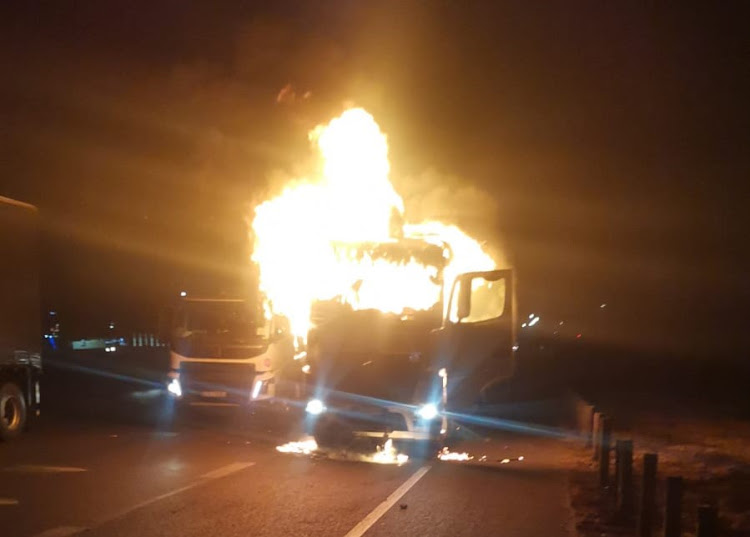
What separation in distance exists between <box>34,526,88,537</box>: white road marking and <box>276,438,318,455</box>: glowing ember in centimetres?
602

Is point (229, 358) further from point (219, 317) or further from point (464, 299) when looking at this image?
point (464, 299)

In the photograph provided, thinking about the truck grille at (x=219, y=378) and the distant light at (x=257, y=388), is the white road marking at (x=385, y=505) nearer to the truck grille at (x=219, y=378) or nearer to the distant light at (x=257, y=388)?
the distant light at (x=257, y=388)

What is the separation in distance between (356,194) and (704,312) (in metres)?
38.0

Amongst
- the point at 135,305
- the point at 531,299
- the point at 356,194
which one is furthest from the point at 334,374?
the point at 531,299

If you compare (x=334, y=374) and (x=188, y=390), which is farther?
(x=188, y=390)

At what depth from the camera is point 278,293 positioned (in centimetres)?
2009

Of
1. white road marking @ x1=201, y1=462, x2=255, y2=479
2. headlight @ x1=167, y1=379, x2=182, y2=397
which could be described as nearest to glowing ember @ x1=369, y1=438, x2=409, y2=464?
white road marking @ x1=201, y1=462, x2=255, y2=479

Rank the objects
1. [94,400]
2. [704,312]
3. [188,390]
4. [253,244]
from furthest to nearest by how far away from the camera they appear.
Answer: [704,312] → [94,400] → [253,244] → [188,390]

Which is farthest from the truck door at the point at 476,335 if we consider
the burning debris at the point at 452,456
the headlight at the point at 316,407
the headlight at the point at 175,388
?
the headlight at the point at 175,388

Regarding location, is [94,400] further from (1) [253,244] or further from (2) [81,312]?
(2) [81,312]

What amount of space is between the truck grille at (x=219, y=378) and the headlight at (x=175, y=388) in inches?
5.1

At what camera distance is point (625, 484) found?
10.7 metres

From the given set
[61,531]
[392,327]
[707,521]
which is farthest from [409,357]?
[707,521]

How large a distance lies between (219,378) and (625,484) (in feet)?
34.6
